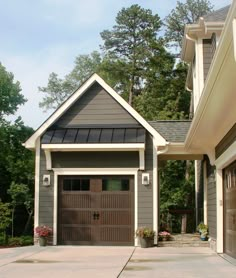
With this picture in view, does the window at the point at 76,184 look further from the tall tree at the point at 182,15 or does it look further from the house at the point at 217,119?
the tall tree at the point at 182,15

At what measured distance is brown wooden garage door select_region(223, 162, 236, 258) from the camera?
1178 cm

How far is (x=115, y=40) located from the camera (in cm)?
3903

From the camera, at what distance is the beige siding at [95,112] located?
16422 mm

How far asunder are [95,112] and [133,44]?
73.9ft

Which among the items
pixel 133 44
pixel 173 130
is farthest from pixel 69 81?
pixel 173 130

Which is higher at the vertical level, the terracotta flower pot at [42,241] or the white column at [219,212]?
the white column at [219,212]

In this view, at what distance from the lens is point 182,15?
37.8 meters

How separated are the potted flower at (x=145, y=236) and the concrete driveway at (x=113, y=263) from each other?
51 cm

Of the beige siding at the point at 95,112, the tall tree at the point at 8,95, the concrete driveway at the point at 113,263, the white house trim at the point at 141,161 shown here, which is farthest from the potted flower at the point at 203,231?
the tall tree at the point at 8,95

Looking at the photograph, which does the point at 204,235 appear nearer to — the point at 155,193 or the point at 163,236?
the point at 163,236

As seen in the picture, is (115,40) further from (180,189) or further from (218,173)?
(218,173)

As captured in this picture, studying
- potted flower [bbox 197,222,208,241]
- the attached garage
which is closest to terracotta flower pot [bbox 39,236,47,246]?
the attached garage

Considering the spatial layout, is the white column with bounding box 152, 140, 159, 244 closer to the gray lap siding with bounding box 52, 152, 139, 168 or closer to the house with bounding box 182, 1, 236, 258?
the gray lap siding with bounding box 52, 152, 139, 168

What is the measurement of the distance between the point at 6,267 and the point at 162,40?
1144 inches
